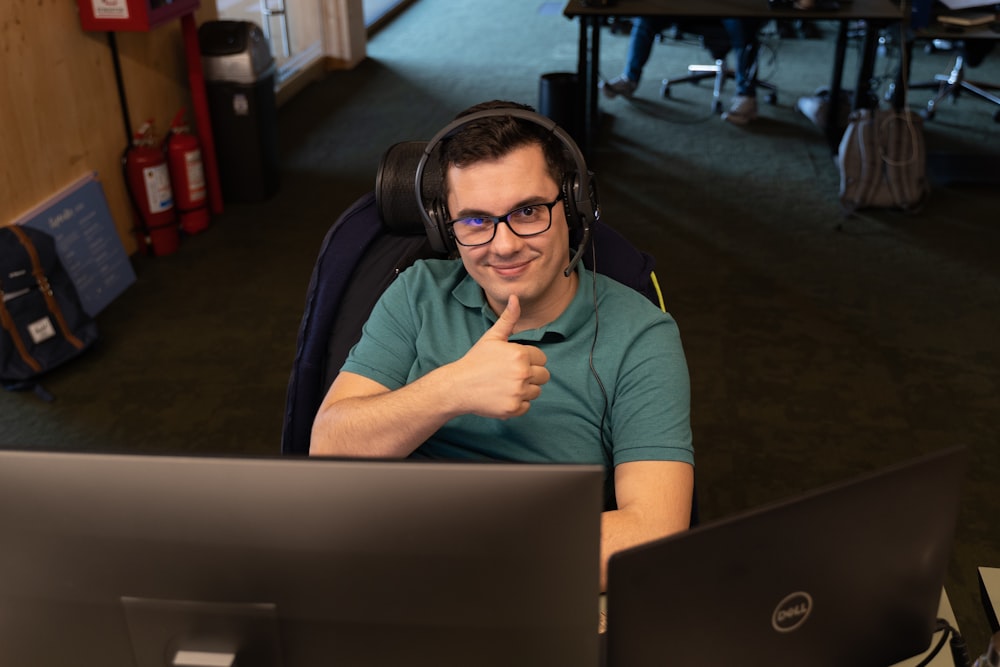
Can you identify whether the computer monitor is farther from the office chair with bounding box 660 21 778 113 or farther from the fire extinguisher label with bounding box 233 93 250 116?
the office chair with bounding box 660 21 778 113

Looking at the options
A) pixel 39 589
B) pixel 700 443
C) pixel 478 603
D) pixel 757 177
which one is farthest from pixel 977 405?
pixel 39 589

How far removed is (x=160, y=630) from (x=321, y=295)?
994mm

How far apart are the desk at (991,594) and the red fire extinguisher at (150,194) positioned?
3467mm

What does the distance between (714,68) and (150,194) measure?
146 inches

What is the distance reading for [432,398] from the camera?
4.53ft

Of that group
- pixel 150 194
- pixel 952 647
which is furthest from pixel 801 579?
pixel 150 194

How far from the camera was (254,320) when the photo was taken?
368 cm

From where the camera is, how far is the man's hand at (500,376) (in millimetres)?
1271

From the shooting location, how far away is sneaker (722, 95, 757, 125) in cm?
555

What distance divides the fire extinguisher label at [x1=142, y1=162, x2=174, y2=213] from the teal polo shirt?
8.62 feet

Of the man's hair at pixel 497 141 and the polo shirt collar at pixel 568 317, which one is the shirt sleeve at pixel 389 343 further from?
the man's hair at pixel 497 141

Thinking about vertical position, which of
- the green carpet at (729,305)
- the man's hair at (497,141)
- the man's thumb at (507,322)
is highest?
the man's hair at (497,141)

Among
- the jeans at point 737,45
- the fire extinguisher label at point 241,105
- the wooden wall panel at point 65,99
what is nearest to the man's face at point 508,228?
the wooden wall panel at point 65,99

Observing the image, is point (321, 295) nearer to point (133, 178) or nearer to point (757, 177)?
point (133, 178)
